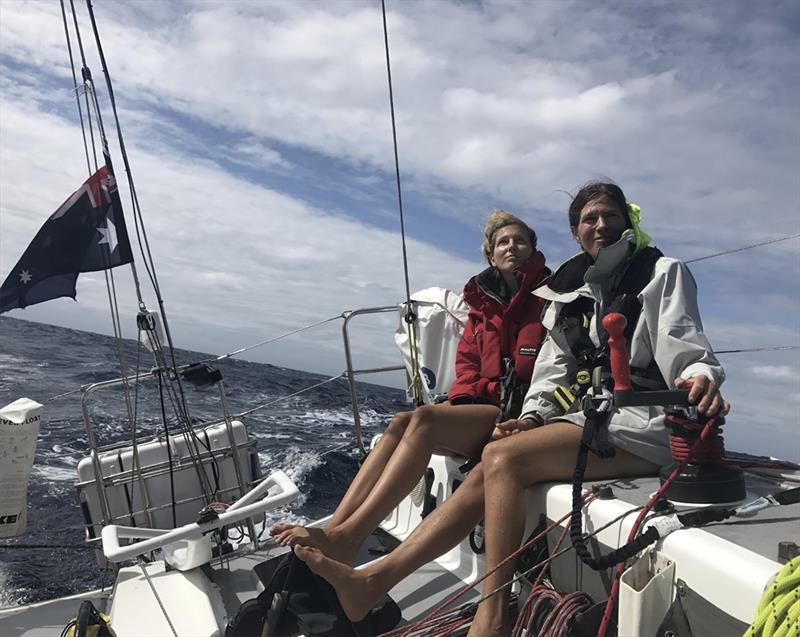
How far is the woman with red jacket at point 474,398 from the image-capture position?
2.21 metres

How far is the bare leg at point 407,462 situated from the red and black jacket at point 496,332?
0.21 meters

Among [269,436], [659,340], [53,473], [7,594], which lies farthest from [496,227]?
[269,436]

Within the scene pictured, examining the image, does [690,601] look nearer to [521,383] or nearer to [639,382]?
[639,382]

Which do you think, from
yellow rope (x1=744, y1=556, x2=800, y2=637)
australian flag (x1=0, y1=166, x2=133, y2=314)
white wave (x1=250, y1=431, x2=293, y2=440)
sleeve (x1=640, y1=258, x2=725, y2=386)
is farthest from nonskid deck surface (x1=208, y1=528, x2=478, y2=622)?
white wave (x1=250, y1=431, x2=293, y2=440)

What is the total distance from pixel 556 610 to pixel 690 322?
920mm

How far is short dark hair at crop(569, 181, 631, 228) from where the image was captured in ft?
7.70

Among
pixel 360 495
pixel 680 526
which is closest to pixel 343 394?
pixel 360 495

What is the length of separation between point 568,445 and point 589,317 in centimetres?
59

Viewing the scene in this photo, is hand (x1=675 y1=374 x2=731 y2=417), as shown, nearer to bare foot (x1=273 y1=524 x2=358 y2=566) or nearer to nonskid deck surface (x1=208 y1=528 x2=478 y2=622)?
bare foot (x1=273 y1=524 x2=358 y2=566)

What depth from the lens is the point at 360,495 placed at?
92.8 inches

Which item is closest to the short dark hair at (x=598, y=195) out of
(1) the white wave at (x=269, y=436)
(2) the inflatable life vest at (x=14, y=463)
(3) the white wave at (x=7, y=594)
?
(2) the inflatable life vest at (x=14, y=463)

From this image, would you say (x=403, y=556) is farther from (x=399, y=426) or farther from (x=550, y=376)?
(x=550, y=376)

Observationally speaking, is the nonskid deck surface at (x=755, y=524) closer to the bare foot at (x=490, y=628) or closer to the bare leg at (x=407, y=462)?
the bare foot at (x=490, y=628)

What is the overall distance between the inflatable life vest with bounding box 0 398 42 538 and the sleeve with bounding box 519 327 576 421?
2281 mm
